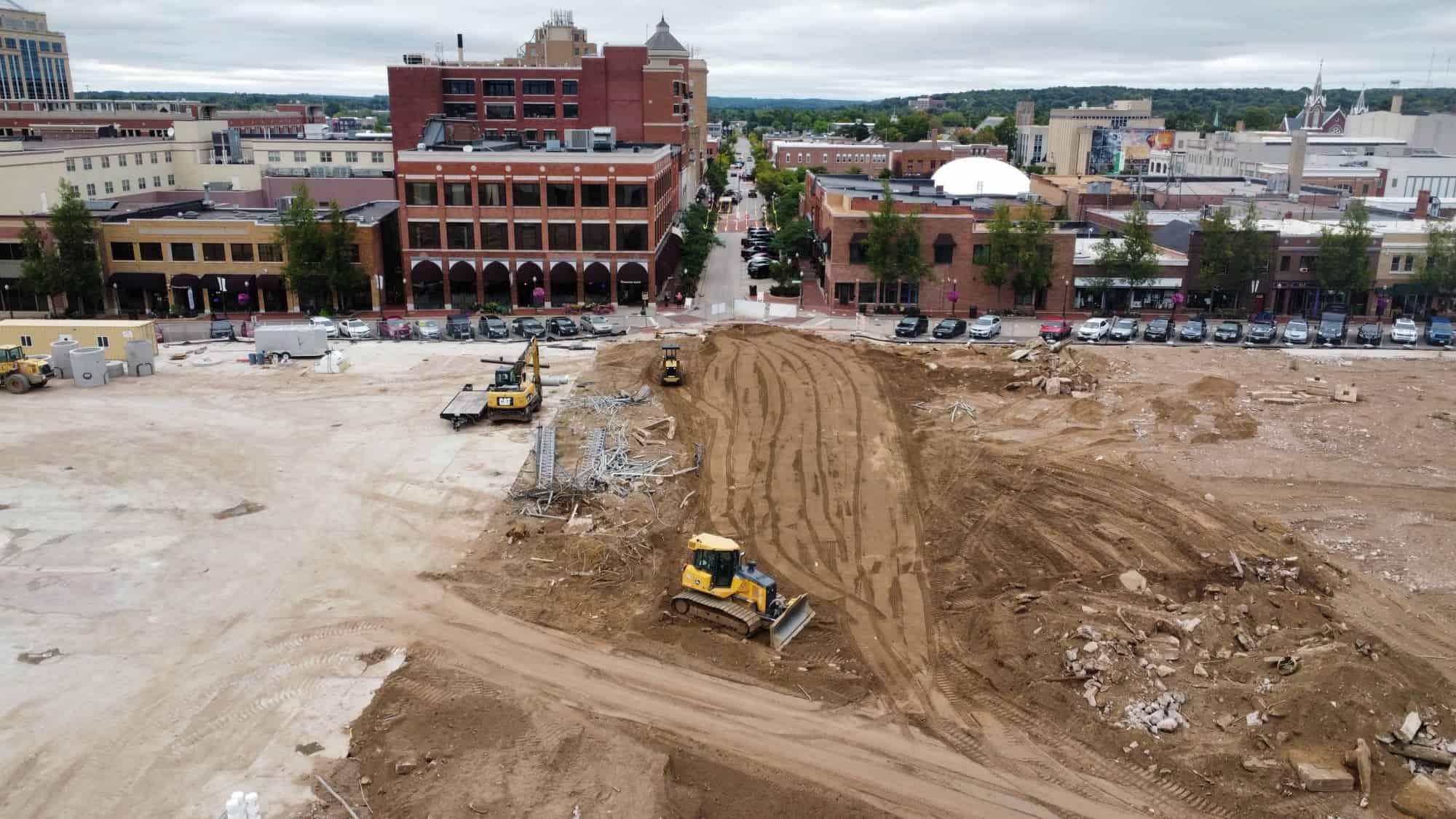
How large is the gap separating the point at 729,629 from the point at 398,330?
129 ft

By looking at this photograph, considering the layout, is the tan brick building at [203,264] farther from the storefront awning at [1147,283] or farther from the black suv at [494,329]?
the storefront awning at [1147,283]

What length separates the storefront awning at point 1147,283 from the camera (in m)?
66.4

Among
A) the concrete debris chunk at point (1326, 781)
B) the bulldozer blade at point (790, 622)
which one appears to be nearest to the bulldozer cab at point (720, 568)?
the bulldozer blade at point (790, 622)

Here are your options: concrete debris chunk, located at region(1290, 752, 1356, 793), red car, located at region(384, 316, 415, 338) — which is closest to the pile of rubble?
concrete debris chunk, located at region(1290, 752, 1356, 793)

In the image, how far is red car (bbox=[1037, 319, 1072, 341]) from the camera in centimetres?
5922

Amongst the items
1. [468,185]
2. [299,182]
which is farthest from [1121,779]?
[299,182]

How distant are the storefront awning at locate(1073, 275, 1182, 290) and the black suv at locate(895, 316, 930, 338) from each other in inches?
491

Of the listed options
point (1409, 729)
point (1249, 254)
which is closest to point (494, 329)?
point (1249, 254)

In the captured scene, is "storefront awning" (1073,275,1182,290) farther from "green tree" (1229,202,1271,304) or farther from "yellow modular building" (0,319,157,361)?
"yellow modular building" (0,319,157,361)

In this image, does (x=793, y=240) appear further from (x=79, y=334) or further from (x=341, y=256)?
(x=79, y=334)

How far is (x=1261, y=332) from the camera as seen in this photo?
5881cm

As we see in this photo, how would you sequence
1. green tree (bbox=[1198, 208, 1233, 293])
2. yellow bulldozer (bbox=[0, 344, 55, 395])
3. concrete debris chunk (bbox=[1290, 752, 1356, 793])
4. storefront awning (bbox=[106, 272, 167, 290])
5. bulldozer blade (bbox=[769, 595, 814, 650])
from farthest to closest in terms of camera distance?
1. green tree (bbox=[1198, 208, 1233, 293])
2. storefront awning (bbox=[106, 272, 167, 290])
3. yellow bulldozer (bbox=[0, 344, 55, 395])
4. bulldozer blade (bbox=[769, 595, 814, 650])
5. concrete debris chunk (bbox=[1290, 752, 1356, 793])

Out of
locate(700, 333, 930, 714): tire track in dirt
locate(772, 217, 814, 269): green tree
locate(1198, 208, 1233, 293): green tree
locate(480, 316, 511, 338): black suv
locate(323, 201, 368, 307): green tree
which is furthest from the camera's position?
locate(772, 217, 814, 269): green tree

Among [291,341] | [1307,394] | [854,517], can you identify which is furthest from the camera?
[291,341]
